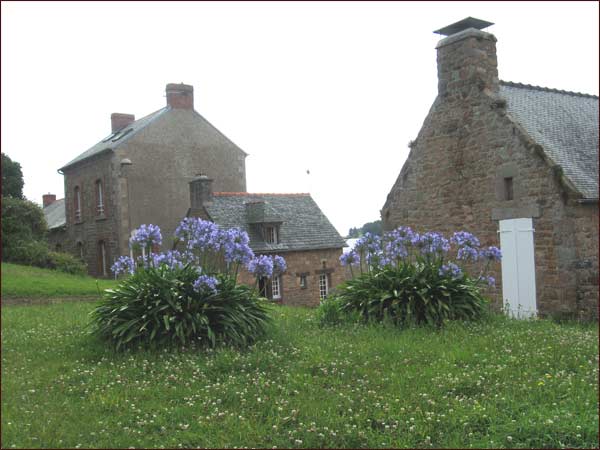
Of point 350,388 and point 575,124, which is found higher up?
point 575,124

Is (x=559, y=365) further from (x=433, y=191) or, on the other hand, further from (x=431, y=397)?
(x=433, y=191)

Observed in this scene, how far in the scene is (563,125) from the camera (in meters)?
15.0

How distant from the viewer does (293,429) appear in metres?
5.28

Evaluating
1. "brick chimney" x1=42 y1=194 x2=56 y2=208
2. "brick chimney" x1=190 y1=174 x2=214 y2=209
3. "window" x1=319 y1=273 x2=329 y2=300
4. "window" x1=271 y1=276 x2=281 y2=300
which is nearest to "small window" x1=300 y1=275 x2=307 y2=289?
"window" x1=319 y1=273 x2=329 y2=300

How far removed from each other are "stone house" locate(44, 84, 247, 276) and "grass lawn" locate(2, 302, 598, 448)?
19.2m

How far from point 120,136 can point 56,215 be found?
1056cm

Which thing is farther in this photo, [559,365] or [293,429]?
[559,365]

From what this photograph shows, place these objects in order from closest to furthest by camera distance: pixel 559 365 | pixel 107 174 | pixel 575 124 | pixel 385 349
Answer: pixel 559 365 → pixel 385 349 → pixel 575 124 → pixel 107 174

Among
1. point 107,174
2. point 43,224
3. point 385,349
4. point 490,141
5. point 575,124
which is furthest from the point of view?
point 107,174

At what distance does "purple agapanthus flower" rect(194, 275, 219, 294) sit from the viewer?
27.0 ft

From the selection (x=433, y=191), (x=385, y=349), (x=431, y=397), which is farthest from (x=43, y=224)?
(x=431, y=397)

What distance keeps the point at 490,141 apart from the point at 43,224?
19.4 metres

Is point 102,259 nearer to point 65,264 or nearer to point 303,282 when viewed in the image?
point 65,264

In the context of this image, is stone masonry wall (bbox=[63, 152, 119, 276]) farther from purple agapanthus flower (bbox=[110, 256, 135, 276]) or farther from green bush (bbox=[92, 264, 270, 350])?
green bush (bbox=[92, 264, 270, 350])
